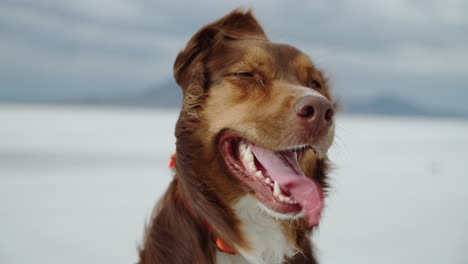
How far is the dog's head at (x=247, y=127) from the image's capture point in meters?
2.85

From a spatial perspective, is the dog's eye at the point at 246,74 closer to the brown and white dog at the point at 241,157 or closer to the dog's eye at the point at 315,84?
the brown and white dog at the point at 241,157

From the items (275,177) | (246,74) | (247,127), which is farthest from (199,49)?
(275,177)

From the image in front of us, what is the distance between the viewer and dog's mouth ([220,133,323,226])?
2.87 metres

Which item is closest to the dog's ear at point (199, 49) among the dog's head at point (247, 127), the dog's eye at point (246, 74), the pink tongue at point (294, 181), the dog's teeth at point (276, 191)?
the dog's head at point (247, 127)

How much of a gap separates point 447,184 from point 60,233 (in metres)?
7.10

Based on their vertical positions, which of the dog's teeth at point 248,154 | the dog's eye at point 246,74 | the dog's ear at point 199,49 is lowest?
the dog's teeth at point 248,154

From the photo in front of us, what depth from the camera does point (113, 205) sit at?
7168mm

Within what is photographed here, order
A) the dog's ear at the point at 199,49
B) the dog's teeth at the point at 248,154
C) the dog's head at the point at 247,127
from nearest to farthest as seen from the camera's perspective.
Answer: the dog's head at the point at 247,127, the dog's teeth at the point at 248,154, the dog's ear at the point at 199,49

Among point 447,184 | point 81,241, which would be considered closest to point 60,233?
point 81,241

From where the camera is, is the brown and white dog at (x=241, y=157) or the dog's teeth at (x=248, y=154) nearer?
the brown and white dog at (x=241, y=157)

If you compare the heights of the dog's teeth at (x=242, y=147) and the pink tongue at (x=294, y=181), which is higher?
the dog's teeth at (x=242, y=147)

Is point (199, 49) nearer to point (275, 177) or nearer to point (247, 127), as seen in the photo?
point (247, 127)

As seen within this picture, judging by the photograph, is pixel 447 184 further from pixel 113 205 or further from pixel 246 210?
pixel 246 210

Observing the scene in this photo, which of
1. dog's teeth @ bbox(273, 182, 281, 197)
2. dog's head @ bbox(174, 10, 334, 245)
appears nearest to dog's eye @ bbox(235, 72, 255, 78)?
dog's head @ bbox(174, 10, 334, 245)
